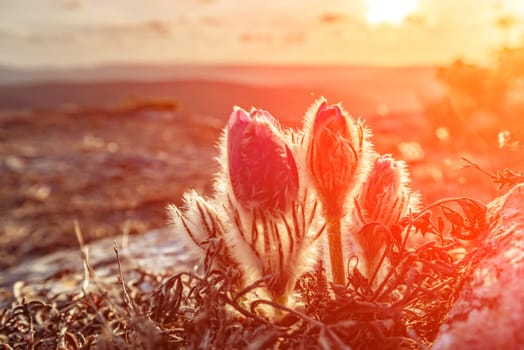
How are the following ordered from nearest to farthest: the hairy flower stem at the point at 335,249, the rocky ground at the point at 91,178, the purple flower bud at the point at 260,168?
1. the purple flower bud at the point at 260,168
2. the hairy flower stem at the point at 335,249
3. the rocky ground at the point at 91,178

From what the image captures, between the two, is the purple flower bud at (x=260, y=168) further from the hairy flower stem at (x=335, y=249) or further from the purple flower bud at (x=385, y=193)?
the purple flower bud at (x=385, y=193)

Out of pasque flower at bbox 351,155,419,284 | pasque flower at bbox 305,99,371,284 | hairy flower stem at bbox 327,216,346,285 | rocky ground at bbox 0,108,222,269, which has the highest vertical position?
pasque flower at bbox 305,99,371,284

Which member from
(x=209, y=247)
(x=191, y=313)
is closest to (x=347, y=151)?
(x=209, y=247)

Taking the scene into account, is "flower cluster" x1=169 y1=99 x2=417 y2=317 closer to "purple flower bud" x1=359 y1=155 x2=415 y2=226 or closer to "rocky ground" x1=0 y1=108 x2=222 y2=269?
"purple flower bud" x1=359 y1=155 x2=415 y2=226

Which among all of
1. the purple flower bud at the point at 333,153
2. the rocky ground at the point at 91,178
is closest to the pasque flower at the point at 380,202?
the purple flower bud at the point at 333,153

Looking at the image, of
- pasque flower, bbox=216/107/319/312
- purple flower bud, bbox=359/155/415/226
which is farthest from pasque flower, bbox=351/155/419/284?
pasque flower, bbox=216/107/319/312

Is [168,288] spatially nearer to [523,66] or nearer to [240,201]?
[240,201]

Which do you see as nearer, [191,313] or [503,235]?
[503,235]

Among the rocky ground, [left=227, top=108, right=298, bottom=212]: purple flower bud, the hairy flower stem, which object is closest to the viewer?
[left=227, top=108, right=298, bottom=212]: purple flower bud
